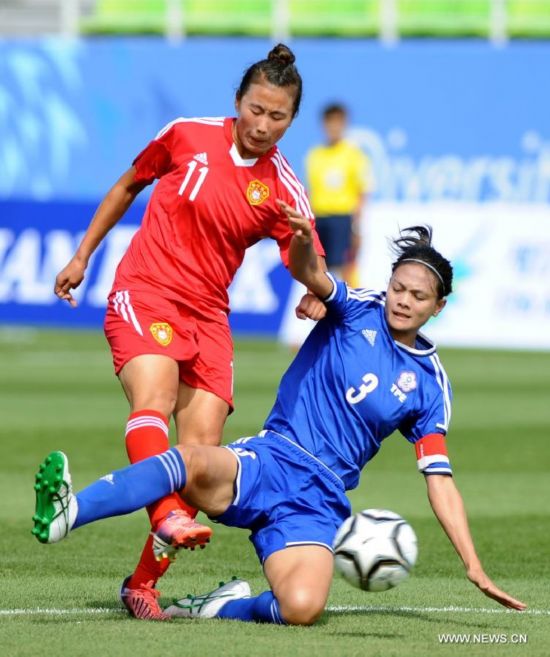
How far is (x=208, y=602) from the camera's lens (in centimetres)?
623

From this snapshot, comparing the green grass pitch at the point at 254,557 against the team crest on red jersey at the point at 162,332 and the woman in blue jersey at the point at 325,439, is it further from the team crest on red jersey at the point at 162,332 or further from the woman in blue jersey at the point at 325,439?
the team crest on red jersey at the point at 162,332

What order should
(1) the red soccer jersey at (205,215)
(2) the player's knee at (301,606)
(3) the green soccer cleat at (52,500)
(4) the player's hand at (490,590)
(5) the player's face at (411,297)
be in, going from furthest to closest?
(1) the red soccer jersey at (205,215) < (5) the player's face at (411,297) < (2) the player's knee at (301,606) < (4) the player's hand at (490,590) < (3) the green soccer cleat at (52,500)

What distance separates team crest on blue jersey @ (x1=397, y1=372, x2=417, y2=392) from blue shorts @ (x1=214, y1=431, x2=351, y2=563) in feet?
1.48

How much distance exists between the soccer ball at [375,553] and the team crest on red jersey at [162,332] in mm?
1118

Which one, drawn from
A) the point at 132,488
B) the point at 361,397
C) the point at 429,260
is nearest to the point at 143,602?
the point at 132,488

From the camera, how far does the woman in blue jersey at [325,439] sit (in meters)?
6.02

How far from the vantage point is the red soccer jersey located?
21.8 feet

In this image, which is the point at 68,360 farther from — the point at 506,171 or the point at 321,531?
the point at 321,531

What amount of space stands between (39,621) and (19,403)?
8477 mm

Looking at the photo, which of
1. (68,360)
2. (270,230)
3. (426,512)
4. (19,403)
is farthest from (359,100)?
(270,230)

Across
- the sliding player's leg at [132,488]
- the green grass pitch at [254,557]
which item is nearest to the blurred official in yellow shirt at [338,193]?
the green grass pitch at [254,557]

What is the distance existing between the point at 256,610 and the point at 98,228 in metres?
1.85

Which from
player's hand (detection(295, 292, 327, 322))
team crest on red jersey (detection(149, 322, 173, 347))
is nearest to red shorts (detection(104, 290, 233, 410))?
team crest on red jersey (detection(149, 322, 173, 347))

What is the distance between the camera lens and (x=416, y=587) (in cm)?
709
